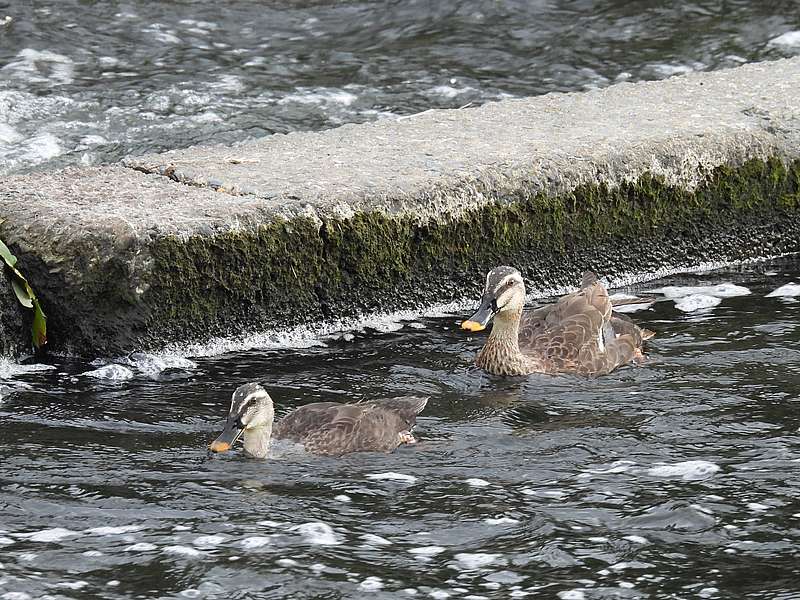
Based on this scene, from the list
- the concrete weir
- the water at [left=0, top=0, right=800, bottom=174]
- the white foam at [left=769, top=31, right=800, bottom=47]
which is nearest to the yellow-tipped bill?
the concrete weir

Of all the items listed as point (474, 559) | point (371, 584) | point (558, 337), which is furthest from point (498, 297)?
point (371, 584)

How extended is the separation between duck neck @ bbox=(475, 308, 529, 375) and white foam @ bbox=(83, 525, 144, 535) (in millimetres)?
2739

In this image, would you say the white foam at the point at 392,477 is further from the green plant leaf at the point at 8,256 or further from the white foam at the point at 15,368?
the green plant leaf at the point at 8,256

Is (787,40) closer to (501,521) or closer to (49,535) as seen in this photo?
(501,521)

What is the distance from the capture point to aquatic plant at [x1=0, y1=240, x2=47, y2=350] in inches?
291

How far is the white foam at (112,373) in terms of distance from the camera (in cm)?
738

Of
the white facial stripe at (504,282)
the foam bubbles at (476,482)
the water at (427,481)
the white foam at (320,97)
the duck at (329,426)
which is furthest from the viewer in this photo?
the white foam at (320,97)

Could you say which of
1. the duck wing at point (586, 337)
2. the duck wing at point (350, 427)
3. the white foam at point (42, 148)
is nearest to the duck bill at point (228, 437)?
the duck wing at point (350, 427)

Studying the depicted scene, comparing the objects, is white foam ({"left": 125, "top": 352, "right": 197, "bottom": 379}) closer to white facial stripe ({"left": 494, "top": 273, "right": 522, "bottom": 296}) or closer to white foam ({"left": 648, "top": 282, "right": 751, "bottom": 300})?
white facial stripe ({"left": 494, "top": 273, "right": 522, "bottom": 296})

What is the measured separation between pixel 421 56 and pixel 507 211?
5.67 metres

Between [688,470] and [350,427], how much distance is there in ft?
5.00

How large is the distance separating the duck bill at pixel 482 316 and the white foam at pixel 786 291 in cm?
214

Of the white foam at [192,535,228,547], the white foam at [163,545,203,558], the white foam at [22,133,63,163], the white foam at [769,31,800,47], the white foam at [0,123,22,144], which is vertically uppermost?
the white foam at [0,123,22,144]

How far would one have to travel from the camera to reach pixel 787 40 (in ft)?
46.4
